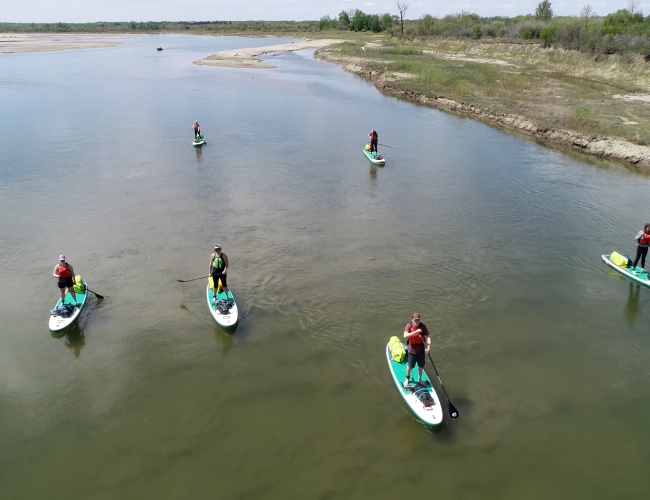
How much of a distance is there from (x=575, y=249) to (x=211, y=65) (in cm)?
7766

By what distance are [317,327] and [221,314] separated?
2998 millimetres

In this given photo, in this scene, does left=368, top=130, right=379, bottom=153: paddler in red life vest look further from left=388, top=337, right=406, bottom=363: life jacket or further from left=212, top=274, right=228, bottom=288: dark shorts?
left=388, top=337, right=406, bottom=363: life jacket

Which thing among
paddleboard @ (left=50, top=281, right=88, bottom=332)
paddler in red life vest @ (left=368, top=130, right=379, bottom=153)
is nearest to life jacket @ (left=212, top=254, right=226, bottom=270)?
paddleboard @ (left=50, top=281, right=88, bottom=332)

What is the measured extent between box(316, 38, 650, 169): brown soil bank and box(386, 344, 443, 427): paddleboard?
87.9 feet

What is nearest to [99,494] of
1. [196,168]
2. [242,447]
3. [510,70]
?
[242,447]

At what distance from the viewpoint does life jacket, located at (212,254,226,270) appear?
47.7 ft

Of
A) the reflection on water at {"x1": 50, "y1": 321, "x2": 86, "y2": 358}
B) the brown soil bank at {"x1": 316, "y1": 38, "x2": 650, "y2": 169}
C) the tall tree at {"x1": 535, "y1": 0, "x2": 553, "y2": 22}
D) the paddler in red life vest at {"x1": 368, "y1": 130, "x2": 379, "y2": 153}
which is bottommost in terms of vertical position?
the reflection on water at {"x1": 50, "y1": 321, "x2": 86, "y2": 358}

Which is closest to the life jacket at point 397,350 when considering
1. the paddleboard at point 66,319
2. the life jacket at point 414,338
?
the life jacket at point 414,338

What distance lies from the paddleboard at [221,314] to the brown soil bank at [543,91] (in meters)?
28.7

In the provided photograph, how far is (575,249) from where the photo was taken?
19.8 meters

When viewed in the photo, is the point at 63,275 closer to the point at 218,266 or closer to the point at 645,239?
the point at 218,266

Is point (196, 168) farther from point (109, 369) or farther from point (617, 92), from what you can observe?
point (617, 92)

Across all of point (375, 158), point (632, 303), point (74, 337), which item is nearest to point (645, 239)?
point (632, 303)

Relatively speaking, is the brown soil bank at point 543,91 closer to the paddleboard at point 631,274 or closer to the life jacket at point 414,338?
the paddleboard at point 631,274
